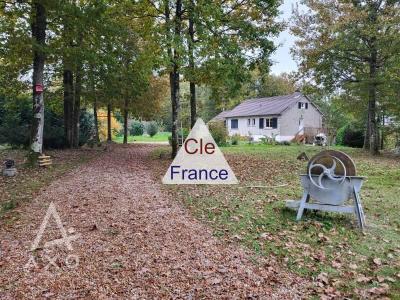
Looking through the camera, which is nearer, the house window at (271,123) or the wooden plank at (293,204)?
the wooden plank at (293,204)

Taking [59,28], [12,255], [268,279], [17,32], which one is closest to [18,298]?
[12,255]

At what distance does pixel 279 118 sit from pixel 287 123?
1.27m

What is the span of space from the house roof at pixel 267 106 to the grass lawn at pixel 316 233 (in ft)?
87.8

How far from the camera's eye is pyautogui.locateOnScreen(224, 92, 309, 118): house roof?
1407 inches

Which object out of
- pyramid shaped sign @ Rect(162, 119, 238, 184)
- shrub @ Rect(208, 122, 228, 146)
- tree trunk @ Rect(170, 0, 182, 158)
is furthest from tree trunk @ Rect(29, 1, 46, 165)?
shrub @ Rect(208, 122, 228, 146)

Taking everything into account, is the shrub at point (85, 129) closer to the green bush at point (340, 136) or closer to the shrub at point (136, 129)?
the green bush at point (340, 136)

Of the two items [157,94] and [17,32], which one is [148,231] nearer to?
[17,32]

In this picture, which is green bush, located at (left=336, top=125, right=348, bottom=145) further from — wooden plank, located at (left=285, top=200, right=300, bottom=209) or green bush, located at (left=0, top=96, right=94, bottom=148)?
wooden plank, located at (left=285, top=200, right=300, bottom=209)

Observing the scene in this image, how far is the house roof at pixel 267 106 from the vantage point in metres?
35.8

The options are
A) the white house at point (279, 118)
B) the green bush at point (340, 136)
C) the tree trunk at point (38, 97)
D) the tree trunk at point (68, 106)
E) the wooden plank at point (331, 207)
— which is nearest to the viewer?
the wooden plank at point (331, 207)

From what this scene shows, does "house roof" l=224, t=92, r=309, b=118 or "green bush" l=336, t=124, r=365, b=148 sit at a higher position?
"house roof" l=224, t=92, r=309, b=118

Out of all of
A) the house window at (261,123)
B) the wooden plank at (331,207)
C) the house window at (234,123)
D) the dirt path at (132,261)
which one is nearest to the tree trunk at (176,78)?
the dirt path at (132,261)

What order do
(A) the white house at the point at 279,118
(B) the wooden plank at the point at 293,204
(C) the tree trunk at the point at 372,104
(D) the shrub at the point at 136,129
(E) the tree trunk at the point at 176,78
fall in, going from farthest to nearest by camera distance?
(D) the shrub at the point at 136,129 → (A) the white house at the point at 279,118 → (C) the tree trunk at the point at 372,104 → (E) the tree trunk at the point at 176,78 → (B) the wooden plank at the point at 293,204

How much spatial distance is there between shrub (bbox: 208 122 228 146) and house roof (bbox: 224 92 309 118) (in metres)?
10.3
